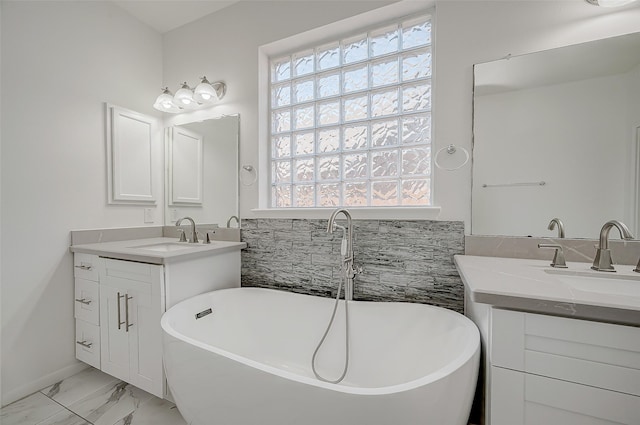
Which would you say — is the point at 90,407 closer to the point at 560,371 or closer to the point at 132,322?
the point at 132,322

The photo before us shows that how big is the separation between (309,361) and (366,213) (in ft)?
3.11

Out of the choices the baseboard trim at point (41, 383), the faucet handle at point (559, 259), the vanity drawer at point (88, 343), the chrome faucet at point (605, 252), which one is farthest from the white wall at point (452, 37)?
the baseboard trim at point (41, 383)

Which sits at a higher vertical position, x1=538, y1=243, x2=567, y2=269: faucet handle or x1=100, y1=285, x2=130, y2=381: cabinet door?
x1=538, y1=243, x2=567, y2=269: faucet handle

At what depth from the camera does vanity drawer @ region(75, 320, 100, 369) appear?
1674 millimetres

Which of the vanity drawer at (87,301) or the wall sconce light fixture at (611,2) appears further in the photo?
the vanity drawer at (87,301)

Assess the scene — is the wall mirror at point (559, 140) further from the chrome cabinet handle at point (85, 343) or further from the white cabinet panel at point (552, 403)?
the chrome cabinet handle at point (85, 343)

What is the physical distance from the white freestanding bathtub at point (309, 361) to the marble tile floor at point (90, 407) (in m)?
0.49

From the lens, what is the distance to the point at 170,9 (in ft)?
6.83

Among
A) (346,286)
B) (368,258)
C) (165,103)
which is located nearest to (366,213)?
(368,258)

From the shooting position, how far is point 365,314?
56.1 inches

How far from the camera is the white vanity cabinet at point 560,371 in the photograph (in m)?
0.67

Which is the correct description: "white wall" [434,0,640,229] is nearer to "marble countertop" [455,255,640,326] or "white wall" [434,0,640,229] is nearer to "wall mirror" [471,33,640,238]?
"wall mirror" [471,33,640,238]

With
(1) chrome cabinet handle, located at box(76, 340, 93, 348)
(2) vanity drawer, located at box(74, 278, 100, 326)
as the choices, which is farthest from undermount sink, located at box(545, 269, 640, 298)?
(1) chrome cabinet handle, located at box(76, 340, 93, 348)

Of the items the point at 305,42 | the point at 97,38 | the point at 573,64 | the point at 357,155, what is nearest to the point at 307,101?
the point at 305,42
